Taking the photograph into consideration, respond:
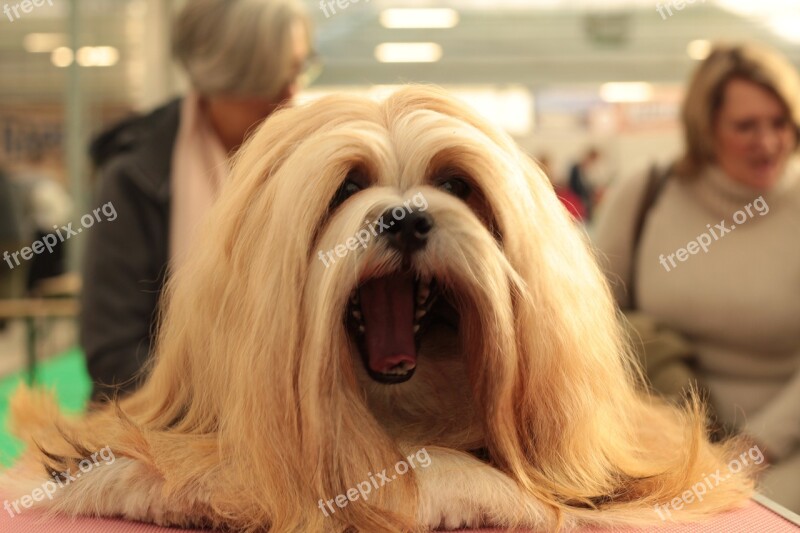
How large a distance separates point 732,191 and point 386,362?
5.08ft

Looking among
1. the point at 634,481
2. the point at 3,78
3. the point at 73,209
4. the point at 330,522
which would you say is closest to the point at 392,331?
the point at 330,522

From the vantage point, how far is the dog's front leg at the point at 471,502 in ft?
3.12

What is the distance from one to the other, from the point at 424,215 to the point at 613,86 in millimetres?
4893

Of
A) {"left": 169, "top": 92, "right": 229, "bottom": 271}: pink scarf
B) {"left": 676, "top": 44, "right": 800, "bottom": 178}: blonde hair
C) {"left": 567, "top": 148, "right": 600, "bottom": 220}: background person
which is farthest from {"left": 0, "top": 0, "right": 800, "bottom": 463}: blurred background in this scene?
{"left": 169, "top": 92, "right": 229, "bottom": 271}: pink scarf

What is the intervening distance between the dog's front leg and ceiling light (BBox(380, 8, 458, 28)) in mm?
4997

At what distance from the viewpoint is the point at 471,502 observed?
950 mm

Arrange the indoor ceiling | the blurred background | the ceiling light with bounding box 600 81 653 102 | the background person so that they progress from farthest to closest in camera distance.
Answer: the indoor ceiling → the ceiling light with bounding box 600 81 653 102 → the blurred background → the background person

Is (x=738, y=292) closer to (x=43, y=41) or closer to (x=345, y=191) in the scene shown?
(x=345, y=191)

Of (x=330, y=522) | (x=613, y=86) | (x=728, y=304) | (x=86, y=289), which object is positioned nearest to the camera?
(x=330, y=522)

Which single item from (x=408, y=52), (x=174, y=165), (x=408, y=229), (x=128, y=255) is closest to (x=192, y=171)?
(x=174, y=165)

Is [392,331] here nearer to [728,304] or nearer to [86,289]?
[86,289]

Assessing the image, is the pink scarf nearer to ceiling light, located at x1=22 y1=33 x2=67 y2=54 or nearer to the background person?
the background person

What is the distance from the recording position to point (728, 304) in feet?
7.09

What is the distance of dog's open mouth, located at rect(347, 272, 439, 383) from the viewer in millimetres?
1011
